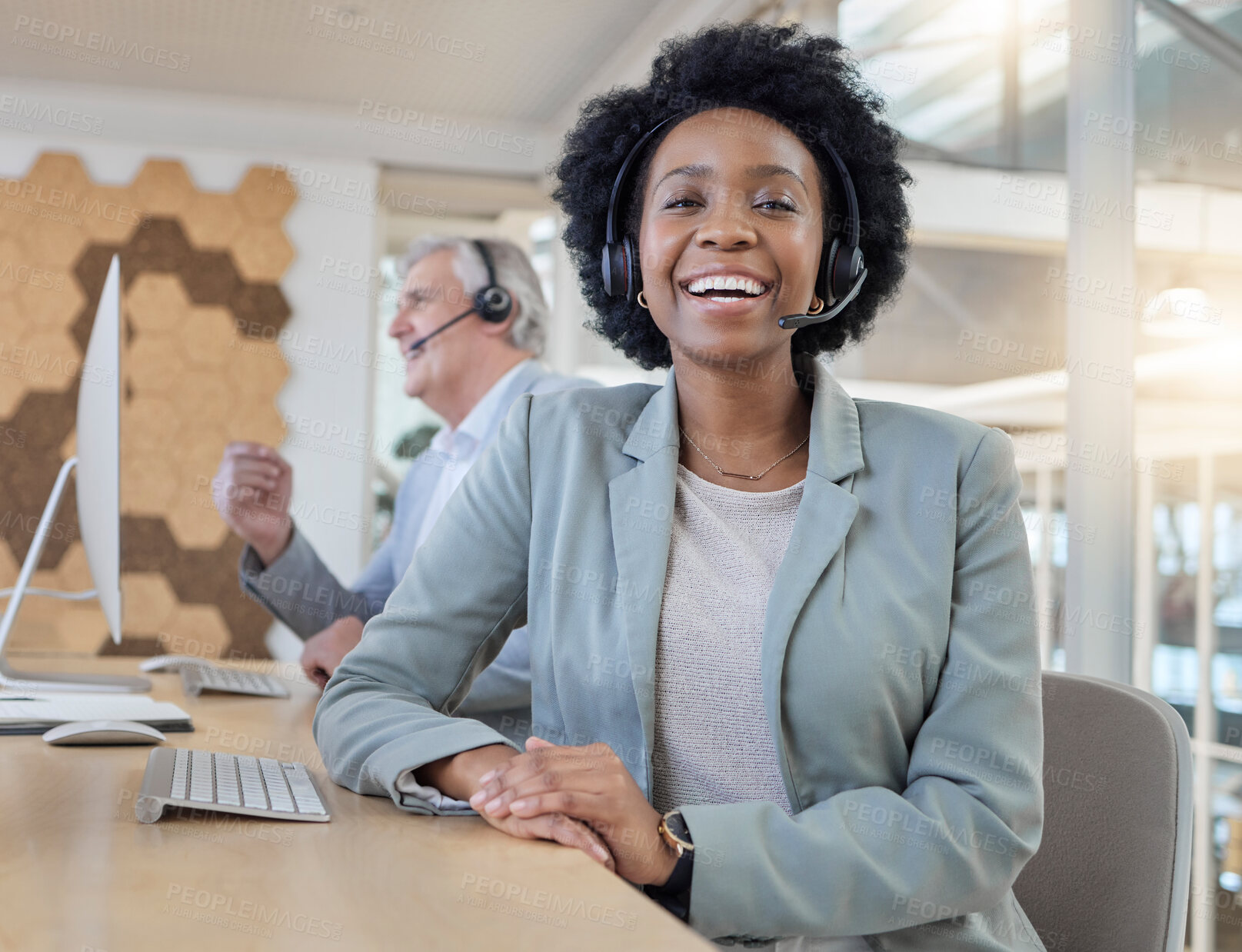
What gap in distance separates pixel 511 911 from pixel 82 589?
403cm

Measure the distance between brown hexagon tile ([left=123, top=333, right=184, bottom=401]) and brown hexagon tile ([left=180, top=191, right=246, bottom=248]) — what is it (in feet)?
1.37

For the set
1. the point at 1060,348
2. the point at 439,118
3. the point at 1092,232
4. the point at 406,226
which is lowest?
the point at 1060,348

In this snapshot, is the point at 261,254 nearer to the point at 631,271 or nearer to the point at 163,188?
the point at 163,188

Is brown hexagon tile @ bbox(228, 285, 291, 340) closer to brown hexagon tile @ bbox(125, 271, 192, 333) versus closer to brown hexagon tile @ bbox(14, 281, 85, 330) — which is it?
brown hexagon tile @ bbox(125, 271, 192, 333)

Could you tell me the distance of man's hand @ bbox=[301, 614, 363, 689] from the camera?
6.21 ft

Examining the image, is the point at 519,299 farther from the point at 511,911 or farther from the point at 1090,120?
the point at 511,911

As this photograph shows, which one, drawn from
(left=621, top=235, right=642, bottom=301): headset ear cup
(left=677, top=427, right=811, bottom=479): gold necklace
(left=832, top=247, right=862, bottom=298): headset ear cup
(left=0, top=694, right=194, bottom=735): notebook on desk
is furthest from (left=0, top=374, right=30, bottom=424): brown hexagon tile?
(left=832, top=247, right=862, bottom=298): headset ear cup

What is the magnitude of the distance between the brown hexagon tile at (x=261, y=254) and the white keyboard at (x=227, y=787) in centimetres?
357

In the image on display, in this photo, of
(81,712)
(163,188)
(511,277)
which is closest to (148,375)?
(163,188)

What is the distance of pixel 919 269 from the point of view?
9.34 ft

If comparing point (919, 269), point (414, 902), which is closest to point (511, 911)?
point (414, 902)

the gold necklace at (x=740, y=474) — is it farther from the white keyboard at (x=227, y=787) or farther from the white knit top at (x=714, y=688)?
the white keyboard at (x=227, y=787)

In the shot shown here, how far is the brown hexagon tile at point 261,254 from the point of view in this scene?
448cm

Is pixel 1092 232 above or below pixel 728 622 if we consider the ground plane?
above
